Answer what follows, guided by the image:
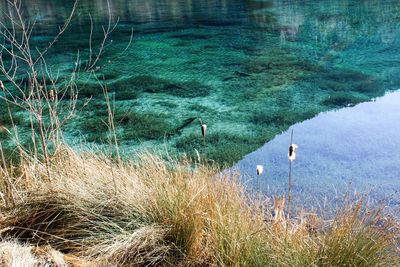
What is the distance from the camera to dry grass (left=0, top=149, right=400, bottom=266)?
2.15 metres

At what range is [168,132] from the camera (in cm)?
564

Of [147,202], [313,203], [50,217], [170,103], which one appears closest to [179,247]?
[147,202]

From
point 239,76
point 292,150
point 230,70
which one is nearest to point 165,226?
point 292,150

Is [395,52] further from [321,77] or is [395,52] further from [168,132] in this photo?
[168,132]

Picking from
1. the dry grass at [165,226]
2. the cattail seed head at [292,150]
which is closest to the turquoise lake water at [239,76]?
the dry grass at [165,226]


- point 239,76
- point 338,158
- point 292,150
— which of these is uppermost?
point 292,150

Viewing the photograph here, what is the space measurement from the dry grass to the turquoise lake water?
819 mm

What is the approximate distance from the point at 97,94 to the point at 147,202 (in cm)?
494

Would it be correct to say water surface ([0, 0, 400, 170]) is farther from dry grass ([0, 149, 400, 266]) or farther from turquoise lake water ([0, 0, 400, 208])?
dry grass ([0, 149, 400, 266])

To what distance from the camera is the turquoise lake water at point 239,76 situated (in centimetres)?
533

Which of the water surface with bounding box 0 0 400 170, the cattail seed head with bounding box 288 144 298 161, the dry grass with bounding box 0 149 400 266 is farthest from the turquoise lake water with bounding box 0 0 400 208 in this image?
the cattail seed head with bounding box 288 144 298 161

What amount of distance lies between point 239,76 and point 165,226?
5.51 metres

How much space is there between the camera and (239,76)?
25.7 feet

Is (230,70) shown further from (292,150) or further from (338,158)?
(292,150)
